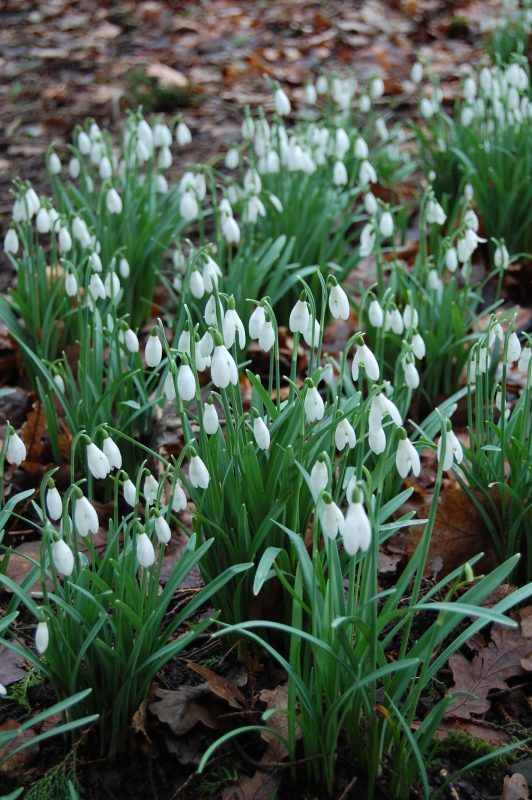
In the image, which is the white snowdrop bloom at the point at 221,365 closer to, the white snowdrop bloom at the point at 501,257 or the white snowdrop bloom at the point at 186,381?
the white snowdrop bloom at the point at 186,381

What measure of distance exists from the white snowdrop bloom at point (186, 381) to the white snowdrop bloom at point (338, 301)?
0.38 metres

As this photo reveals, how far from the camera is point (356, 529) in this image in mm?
1535

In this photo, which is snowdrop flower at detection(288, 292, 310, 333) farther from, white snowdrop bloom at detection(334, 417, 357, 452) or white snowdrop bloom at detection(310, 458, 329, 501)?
white snowdrop bloom at detection(310, 458, 329, 501)

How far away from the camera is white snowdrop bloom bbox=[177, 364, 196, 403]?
1.93 metres

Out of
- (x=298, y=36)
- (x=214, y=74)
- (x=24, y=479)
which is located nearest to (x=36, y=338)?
(x=24, y=479)

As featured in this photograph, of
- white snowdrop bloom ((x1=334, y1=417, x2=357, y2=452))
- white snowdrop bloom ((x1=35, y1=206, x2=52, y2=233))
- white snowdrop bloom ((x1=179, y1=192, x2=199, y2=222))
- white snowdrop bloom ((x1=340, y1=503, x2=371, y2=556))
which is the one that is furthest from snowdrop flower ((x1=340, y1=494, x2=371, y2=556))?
white snowdrop bloom ((x1=179, y1=192, x2=199, y2=222))

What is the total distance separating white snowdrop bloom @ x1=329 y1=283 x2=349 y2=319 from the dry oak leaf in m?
0.90

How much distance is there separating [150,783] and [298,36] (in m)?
6.46

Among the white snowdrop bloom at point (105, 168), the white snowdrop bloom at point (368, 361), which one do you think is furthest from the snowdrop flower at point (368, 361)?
the white snowdrop bloom at point (105, 168)

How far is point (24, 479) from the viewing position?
293cm

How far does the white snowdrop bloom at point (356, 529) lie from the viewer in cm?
153

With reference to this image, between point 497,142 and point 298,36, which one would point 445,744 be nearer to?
point 497,142

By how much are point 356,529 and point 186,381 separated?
59 cm

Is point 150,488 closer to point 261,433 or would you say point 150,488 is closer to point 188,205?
point 261,433
